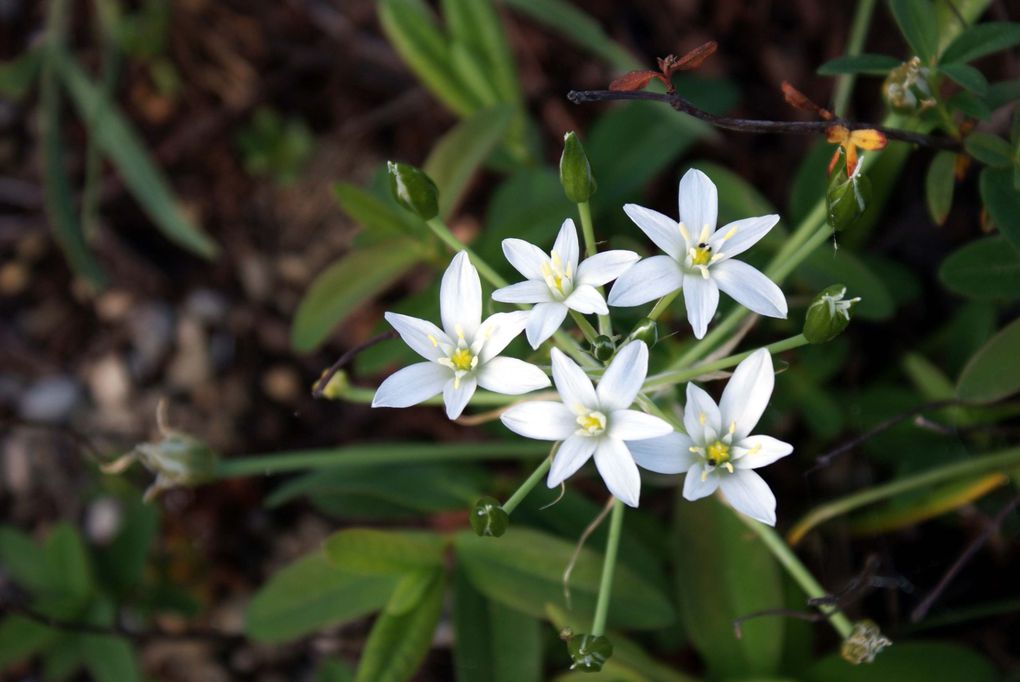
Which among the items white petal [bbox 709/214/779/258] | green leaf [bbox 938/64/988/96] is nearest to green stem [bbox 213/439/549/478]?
white petal [bbox 709/214/779/258]

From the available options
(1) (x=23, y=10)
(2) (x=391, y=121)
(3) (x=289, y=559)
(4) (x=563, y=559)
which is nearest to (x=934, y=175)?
(4) (x=563, y=559)

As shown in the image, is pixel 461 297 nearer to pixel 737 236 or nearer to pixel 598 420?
pixel 598 420

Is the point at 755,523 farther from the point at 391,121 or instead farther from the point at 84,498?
the point at 84,498

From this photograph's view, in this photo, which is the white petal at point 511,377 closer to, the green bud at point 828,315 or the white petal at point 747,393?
the white petal at point 747,393

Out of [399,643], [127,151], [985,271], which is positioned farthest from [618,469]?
[127,151]

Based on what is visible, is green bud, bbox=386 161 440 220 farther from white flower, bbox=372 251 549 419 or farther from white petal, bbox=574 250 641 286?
white petal, bbox=574 250 641 286

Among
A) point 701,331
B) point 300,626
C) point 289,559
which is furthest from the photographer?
point 289,559
